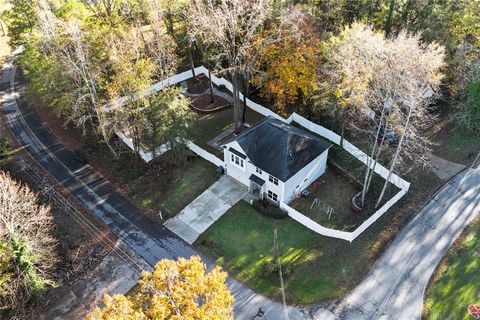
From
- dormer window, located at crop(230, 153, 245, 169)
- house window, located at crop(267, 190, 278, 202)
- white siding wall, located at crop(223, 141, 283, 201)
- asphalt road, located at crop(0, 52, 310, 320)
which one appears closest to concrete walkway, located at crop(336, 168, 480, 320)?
asphalt road, located at crop(0, 52, 310, 320)

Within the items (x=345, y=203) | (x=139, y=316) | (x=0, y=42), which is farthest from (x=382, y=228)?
(x=0, y=42)

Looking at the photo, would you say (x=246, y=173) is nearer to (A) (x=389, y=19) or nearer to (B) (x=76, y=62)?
(B) (x=76, y=62)

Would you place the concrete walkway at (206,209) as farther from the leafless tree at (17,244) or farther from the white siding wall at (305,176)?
the leafless tree at (17,244)

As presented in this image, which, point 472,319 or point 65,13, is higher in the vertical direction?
point 65,13

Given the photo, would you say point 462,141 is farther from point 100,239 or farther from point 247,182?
point 100,239

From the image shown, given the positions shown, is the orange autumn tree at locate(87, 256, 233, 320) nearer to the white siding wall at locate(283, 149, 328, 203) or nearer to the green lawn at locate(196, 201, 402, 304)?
the green lawn at locate(196, 201, 402, 304)
